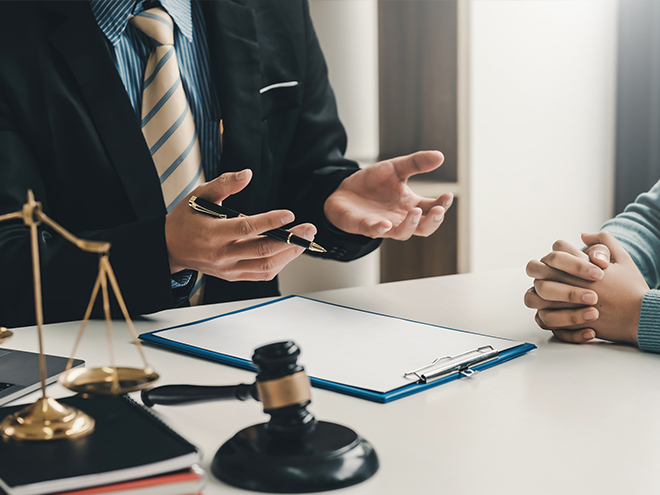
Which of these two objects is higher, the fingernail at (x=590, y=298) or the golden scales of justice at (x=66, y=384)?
the golden scales of justice at (x=66, y=384)

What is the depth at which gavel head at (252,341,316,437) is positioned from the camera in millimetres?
445

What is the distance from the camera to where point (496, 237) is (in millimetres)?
2260

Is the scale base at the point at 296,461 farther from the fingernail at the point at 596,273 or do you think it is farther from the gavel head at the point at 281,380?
the fingernail at the point at 596,273

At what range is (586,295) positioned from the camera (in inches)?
32.0

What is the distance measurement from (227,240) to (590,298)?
1.44ft

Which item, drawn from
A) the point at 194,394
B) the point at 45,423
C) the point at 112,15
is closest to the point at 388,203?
the point at 112,15

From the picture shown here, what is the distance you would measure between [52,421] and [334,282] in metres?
1.48

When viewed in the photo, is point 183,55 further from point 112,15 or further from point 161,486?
point 161,486

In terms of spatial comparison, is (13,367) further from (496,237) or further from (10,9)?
(496,237)

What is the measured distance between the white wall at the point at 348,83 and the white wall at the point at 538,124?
0.38m

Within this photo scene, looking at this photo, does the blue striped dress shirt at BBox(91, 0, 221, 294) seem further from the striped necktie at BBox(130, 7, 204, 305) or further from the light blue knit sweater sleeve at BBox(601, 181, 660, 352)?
the light blue knit sweater sleeve at BBox(601, 181, 660, 352)

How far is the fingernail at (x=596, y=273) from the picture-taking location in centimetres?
83

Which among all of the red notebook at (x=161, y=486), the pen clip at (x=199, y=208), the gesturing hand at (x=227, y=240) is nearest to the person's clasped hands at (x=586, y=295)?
the gesturing hand at (x=227, y=240)

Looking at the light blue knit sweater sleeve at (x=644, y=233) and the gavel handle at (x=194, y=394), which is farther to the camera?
the light blue knit sweater sleeve at (x=644, y=233)
